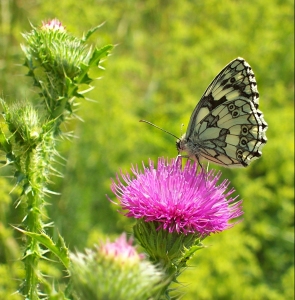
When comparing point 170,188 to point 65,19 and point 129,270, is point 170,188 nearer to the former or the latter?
point 129,270

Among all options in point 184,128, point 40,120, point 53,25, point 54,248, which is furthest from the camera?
point 184,128

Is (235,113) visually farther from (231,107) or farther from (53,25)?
(53,25)

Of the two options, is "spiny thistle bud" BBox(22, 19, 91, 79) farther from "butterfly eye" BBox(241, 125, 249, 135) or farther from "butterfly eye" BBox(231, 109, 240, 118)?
"butterfly eye" BBox(241, 125, 249, 135)

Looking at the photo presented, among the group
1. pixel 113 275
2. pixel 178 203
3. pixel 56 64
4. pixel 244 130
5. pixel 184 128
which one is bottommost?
pixel 113 275

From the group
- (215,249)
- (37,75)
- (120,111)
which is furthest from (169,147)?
(37,75)

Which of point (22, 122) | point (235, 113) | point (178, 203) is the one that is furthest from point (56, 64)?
point (235, 113)

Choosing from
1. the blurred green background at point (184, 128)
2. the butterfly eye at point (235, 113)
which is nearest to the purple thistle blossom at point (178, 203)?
the butterfly eye at point (235, 113)

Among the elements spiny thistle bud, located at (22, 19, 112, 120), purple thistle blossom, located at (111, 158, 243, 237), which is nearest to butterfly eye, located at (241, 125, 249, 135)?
purple thistle blossom, located at (111, 158, 243, 237)
